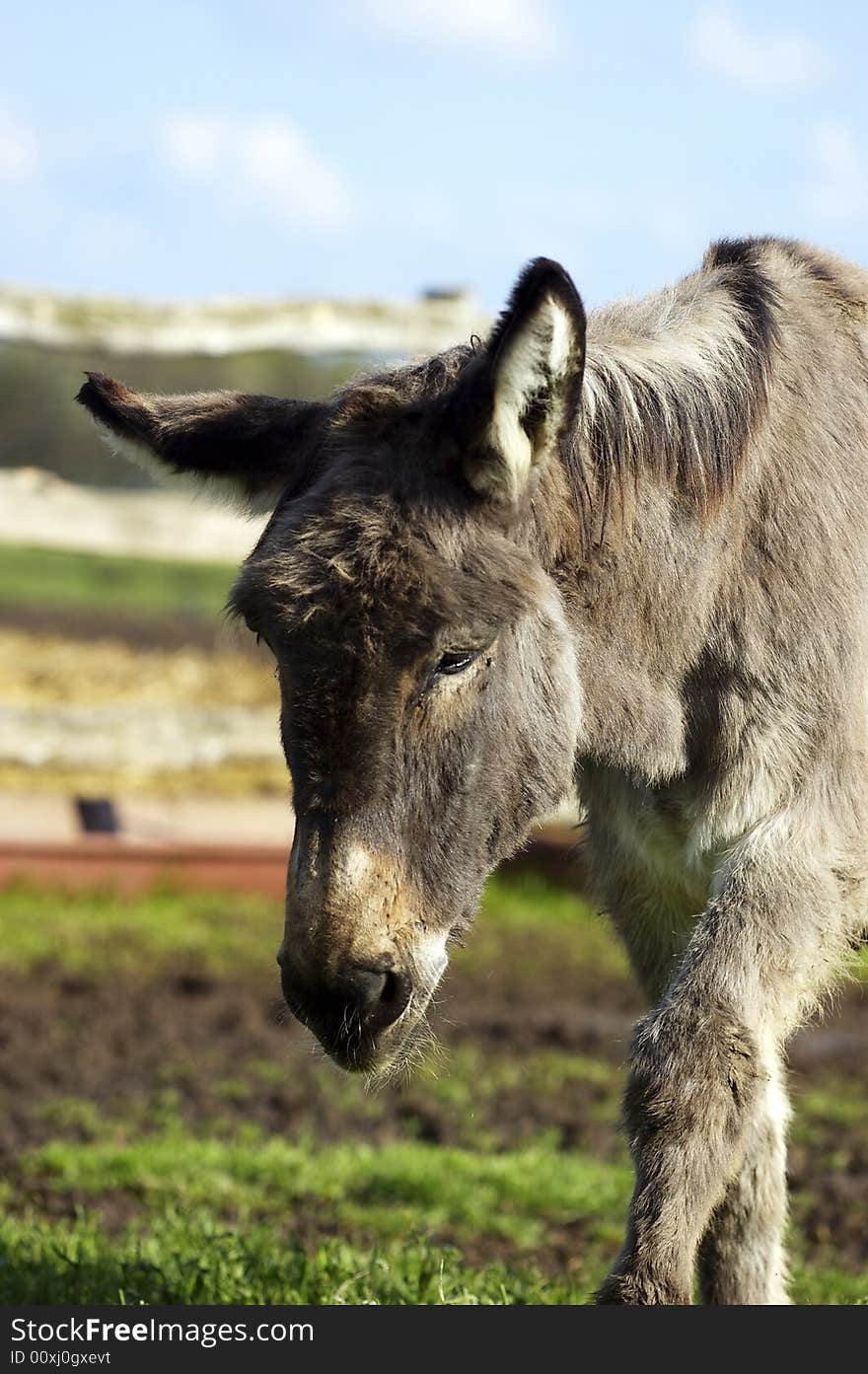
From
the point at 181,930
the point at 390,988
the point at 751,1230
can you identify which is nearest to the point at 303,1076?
the point at 181,930

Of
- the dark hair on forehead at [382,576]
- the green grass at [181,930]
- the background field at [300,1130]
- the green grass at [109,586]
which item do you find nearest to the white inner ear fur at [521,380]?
the dark hair on forehead at [382,576]

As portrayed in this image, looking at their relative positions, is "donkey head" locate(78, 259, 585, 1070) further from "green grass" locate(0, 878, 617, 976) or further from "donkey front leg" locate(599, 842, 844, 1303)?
"green grass" locate(0, 878, 617, 976)

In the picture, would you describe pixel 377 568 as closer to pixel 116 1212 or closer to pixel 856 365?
pixel 856 365

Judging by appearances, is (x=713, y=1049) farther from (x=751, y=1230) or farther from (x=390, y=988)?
(x=751, y=1230)

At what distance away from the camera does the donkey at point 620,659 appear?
9.78ft

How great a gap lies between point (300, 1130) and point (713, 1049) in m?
3.49

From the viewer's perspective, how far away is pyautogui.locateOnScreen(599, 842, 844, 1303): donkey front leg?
120 inches

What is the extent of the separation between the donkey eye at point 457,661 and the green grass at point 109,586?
14.2 metres

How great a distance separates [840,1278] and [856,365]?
272cm

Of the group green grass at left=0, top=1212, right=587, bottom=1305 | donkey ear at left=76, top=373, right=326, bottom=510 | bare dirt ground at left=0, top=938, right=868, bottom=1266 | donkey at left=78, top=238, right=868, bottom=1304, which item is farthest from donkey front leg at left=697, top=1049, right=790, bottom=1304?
donkey ear at left=76, top=373, right=326, bottom=510

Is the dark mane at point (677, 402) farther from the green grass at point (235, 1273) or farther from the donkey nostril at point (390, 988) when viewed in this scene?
the green grass at point (235, 1273)

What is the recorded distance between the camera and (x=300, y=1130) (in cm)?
627

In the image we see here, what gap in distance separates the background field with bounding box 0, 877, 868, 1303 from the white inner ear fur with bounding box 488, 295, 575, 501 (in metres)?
1.12

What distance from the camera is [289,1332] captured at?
3.39m
